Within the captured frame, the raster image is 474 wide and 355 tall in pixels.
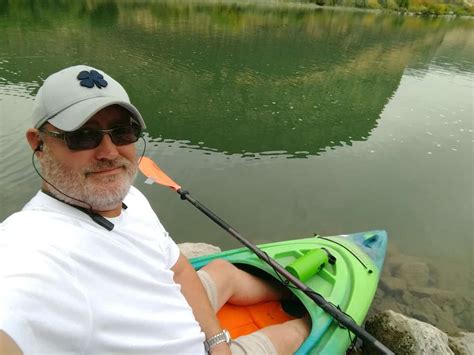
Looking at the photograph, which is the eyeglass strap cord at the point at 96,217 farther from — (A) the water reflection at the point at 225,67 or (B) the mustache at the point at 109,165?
(A) the water reflection at the point at 225,67

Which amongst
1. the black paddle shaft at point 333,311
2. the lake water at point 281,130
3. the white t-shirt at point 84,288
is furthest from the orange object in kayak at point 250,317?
the lake water at point 281,130

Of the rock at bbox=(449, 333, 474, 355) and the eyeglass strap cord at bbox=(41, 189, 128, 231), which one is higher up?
the eyeglass strap cord at bbox=(41, 189, 128, 231)

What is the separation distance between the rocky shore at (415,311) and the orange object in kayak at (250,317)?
1.23 m

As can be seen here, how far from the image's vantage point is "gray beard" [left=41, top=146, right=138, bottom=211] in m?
1.99

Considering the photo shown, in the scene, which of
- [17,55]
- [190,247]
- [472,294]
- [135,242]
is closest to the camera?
[135,242]

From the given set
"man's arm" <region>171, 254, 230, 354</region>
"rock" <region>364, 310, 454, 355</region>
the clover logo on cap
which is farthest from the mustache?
"rock" <region>364, 310, 454, 355</region>

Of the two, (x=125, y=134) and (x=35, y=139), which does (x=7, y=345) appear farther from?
(x=125, y=134)

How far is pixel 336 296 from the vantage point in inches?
163

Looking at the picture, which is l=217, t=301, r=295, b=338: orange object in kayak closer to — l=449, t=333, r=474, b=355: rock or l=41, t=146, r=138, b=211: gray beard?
l=41, t=146, r=138, b=211: gray beard

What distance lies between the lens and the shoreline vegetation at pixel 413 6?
68938mm

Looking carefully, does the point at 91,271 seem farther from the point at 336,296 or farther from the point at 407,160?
the point at 407,160

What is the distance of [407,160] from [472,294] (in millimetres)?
5505

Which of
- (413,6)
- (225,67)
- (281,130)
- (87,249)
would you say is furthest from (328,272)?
(413,6)

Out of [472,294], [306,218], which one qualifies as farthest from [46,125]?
[472,294]
